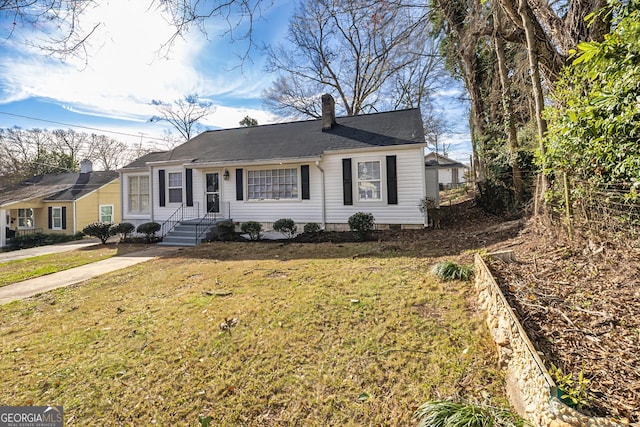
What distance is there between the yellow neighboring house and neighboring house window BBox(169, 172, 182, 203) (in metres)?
12.4

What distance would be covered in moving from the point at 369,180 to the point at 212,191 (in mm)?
6931

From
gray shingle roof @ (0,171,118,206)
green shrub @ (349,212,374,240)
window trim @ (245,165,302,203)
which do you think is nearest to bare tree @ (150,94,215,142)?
gray shingle roof @ (0,171,118,206)

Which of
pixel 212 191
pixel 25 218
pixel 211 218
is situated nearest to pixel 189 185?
pixel 212 191

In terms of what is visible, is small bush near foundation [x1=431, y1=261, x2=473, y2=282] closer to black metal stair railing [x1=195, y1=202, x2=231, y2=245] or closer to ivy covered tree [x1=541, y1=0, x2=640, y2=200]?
ivy covered tree [x1=541, y1=0, x2=640, y2=200]

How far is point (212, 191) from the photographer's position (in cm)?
1309

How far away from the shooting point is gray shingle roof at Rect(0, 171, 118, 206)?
21.2 metres

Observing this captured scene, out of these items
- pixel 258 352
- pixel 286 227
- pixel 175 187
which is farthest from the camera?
pixel 175 187

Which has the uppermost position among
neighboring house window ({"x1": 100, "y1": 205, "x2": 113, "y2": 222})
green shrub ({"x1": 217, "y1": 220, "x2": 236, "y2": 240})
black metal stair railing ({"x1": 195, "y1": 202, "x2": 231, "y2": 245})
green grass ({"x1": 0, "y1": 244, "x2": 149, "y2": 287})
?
neighboring house window ({"x1": 100, "y1": 205, "x2": 113, "y2": 222})

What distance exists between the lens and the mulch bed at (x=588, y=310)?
6.68ft

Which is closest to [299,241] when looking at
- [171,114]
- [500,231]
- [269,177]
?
[269,177]

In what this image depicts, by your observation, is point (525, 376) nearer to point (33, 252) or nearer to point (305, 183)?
point (305, 183)

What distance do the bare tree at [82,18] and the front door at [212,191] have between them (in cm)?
981

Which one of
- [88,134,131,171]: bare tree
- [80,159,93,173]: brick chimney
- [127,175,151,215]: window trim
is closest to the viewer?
[127,175,151,215]: window trim

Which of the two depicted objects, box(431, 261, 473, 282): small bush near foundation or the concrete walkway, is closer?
box(431, 261, 473, 282): small bush near foundation
